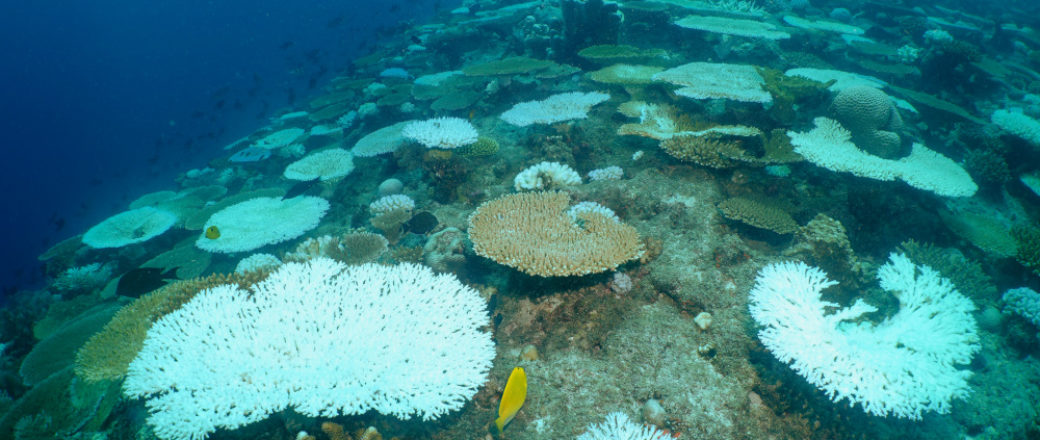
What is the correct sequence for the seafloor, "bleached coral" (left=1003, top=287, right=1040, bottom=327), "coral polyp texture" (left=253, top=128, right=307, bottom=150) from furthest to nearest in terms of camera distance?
"coral polyp texture" (left=253, top=128, right=307, bottom=150) → "bleached coral" (left=1003, top=287, right=1040, bottom=327) → the seafloor

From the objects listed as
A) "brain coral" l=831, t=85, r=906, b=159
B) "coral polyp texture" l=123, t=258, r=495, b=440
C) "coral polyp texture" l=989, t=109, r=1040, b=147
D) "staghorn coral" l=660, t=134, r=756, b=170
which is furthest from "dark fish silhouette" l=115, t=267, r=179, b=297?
"coral polyp texture" l=989, t=109, r=1040, b=147

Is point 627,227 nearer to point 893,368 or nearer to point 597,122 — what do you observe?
point 893,368

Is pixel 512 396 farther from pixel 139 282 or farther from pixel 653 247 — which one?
pixel 139 282

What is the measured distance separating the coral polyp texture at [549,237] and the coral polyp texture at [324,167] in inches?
163

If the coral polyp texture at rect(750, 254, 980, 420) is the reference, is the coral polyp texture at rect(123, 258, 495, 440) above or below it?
above

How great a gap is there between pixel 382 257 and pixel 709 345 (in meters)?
3.78

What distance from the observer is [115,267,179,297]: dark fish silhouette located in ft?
13.6

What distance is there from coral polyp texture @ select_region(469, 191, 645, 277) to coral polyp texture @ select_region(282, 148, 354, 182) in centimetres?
413

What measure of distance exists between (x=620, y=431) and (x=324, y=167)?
22.8 ft

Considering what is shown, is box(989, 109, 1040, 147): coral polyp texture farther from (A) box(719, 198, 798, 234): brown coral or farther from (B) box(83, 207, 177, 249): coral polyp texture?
(B) box(83, 207, 177, 249): coral polyp texture

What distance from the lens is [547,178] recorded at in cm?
513

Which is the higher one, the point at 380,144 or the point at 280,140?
the point at 380,144

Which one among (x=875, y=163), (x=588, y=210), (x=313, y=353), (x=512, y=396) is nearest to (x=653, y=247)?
(x=588, y=210)

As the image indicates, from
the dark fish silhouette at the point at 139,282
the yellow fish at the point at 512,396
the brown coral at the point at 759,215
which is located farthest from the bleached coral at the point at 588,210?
the dark fish silhouette at the point at 139,282
